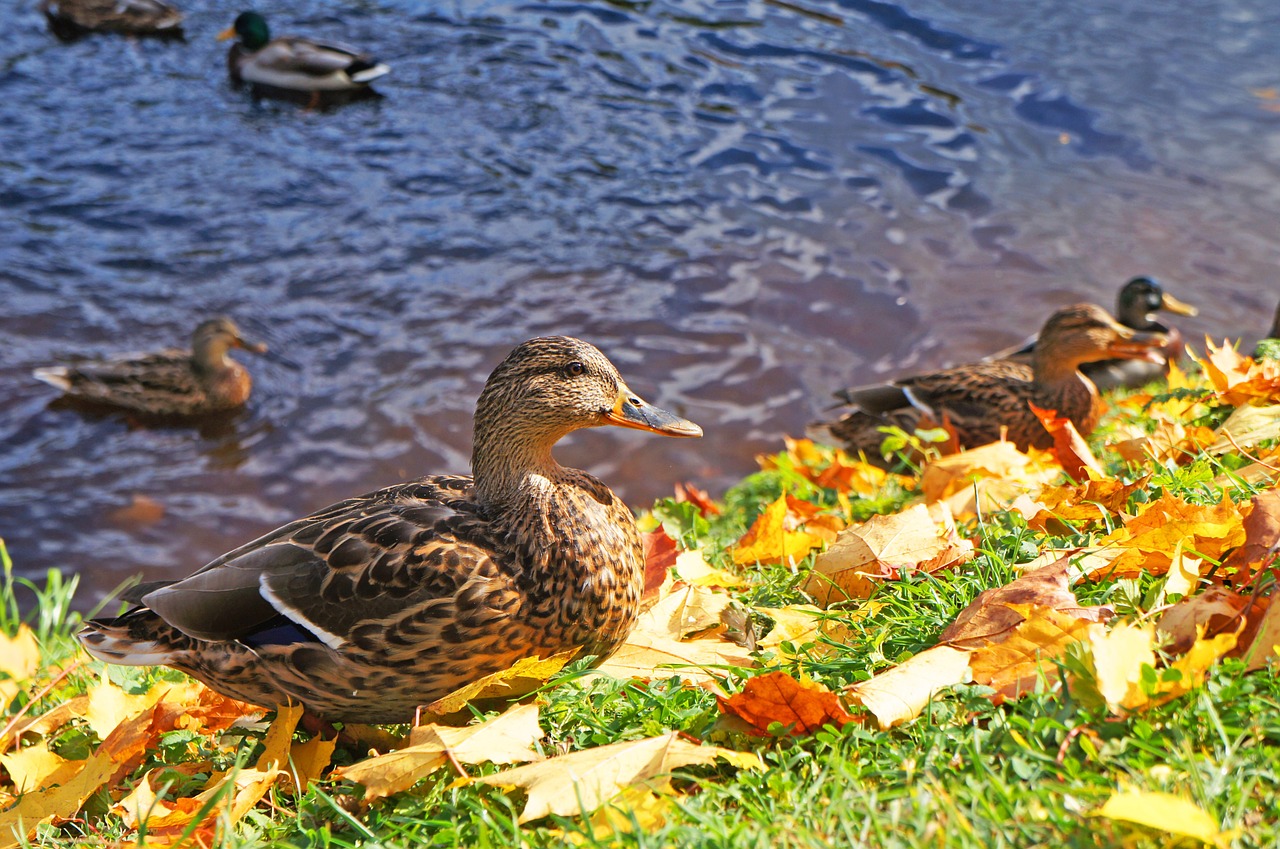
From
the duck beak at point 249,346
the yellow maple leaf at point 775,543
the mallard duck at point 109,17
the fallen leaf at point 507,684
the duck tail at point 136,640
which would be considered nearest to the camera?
the fallen leaf at point 507,684

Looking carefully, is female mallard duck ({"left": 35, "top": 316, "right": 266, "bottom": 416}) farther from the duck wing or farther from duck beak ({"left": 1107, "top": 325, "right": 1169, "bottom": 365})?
duck beak ({"left": 1107, "top": 325, "right": 1169, "bottom": 365})

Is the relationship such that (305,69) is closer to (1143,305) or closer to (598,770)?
(1143,305)

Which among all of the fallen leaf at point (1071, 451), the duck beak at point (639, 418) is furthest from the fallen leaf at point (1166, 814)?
the fallen leaf at point (1071, 451)

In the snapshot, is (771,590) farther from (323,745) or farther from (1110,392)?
(1110,392)

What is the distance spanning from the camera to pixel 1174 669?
1.84 m

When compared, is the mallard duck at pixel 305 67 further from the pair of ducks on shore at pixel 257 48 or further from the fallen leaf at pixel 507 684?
the fallen leaf at pixel 507 684

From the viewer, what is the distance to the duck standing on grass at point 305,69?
38.0ft

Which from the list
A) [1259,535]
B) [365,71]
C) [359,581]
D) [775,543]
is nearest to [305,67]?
[365,71]

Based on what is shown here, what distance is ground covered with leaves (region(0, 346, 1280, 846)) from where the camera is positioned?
70.1 inches

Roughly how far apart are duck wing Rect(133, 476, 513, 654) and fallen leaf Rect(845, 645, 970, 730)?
1.00 m

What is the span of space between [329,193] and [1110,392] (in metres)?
6.64

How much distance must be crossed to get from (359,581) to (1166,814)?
1.93 m

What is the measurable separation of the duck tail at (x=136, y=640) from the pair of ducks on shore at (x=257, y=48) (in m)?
9.64

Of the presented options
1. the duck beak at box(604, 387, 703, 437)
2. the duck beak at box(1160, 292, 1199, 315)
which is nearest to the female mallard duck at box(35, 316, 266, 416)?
the duck beak at box(604, 387, 703, 437)
